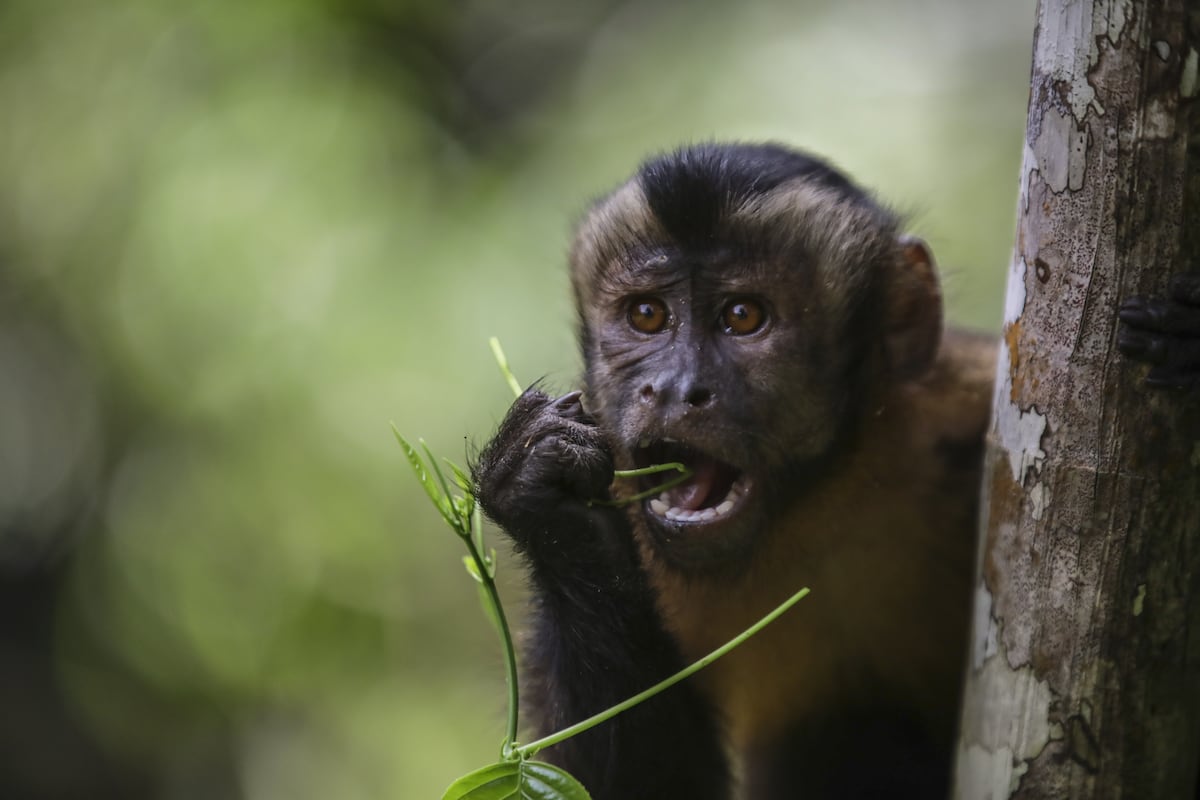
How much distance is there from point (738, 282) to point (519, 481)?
114 centimetres

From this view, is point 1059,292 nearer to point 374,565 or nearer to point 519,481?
point 519,481

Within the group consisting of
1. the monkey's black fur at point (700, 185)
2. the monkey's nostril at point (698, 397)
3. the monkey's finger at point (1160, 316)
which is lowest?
the monkey's nostril at point (698, 397)

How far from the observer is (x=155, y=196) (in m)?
8.60

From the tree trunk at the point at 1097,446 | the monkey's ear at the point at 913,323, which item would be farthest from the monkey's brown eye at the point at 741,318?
the tree trunk at the point at 1097,446

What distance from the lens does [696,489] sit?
3.79m

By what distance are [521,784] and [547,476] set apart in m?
0.86

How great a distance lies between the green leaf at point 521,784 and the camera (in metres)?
2.63

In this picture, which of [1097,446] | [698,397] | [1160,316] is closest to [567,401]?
[698,397]

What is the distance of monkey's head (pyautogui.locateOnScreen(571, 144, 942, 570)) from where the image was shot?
3662 mm

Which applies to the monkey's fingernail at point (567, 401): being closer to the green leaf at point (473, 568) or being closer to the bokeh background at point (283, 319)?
the green leaf at point (473, 568)

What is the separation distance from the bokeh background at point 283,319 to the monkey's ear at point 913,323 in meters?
4.11

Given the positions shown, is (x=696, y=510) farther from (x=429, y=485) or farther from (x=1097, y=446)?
(x=1097, y=446)

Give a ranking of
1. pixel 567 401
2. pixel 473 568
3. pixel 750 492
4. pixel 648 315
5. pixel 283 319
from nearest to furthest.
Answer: pixel 473 568 < pixel 567 401 < pixel 750 492 < pixel 648 315 < pixel 283 319

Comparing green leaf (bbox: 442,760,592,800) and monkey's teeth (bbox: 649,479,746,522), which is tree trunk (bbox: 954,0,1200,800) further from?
green leaf (bbox: 442,760,592,800)
